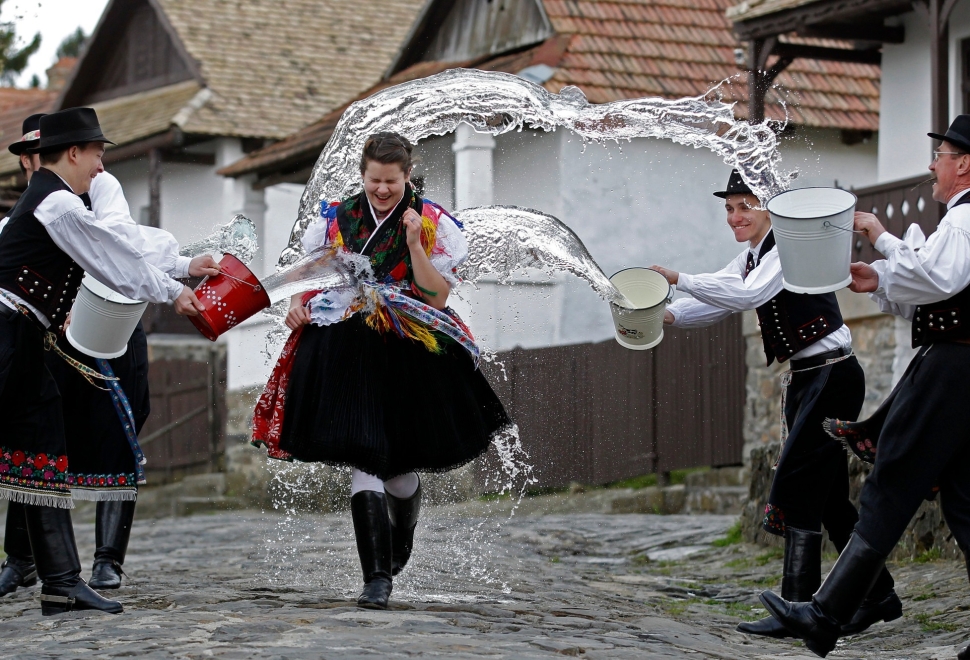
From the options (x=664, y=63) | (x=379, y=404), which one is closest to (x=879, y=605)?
(x=379, y=404)

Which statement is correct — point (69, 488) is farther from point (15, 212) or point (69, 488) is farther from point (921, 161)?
point (921, 161)

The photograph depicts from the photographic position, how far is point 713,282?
6.04m

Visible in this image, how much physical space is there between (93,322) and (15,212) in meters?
0.54

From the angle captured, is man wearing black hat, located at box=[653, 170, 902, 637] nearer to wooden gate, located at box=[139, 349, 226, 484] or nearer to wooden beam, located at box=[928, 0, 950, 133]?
wooden beam, located at box=[928, 0, 950, 133]

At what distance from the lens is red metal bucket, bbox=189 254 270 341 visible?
5.82 meters

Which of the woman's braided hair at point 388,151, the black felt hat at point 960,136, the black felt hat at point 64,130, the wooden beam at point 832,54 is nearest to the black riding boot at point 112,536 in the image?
the black felt hat at point 64,130

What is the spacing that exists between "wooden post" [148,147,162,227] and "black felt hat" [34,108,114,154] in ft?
55.8

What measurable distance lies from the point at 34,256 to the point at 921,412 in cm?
341

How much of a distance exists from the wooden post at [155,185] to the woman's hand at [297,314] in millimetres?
16980

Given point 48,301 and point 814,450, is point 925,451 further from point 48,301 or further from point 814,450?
point 48,301

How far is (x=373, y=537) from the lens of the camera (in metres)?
5.88

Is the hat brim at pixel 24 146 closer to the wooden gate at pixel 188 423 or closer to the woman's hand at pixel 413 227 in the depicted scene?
the woman's hand at pixel 413 227

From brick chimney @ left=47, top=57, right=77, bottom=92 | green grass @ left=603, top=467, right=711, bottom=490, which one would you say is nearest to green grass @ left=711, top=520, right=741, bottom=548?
green grass @ left=603, top=467, right=711, bottom=490

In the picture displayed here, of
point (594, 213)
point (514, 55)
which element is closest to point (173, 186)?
point (514, 55)
